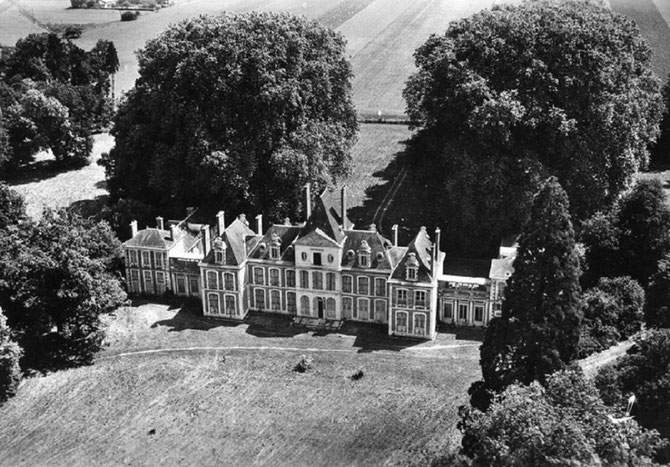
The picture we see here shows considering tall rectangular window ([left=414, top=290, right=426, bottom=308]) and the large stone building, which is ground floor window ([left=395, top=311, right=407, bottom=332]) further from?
tall rectangular window ([left=414, top=290, right=426, bottom=308])

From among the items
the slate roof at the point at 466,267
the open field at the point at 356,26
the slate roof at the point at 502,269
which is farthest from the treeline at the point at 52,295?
the open field at the point at 356,26

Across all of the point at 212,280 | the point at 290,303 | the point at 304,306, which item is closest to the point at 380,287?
the point at 304,306

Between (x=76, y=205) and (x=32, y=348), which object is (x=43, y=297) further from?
(x=76, y=205)

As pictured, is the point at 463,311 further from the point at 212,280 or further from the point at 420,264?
the point at 212,280

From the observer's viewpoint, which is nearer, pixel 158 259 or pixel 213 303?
pixel 213 303

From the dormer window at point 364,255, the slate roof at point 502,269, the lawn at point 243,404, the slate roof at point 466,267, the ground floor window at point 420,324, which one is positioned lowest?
the lawn at point 243,404

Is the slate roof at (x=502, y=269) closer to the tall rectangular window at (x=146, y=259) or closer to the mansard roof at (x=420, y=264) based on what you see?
the mansard roof at (x=420, y=264)
